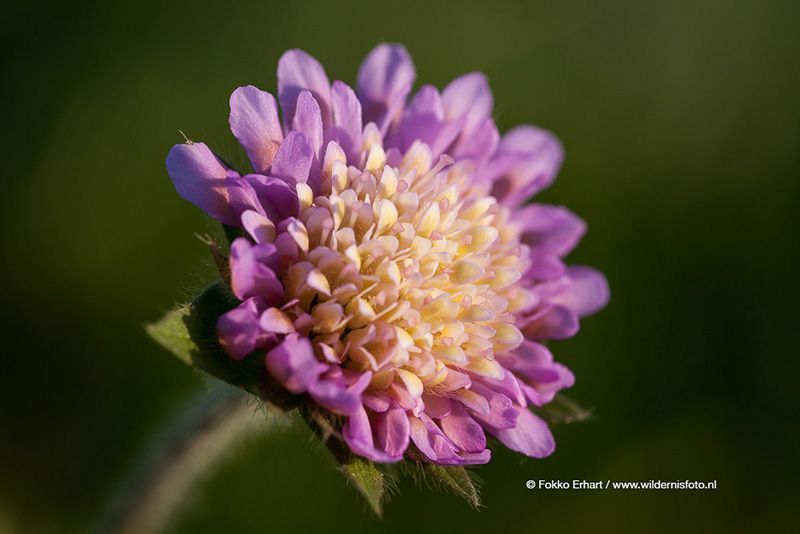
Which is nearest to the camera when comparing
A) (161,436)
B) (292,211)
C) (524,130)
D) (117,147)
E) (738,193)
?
(292,211)

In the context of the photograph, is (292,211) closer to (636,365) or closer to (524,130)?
(524,130)

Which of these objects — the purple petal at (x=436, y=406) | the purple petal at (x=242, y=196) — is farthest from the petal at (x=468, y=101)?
the purple petal at (x=436, y=406)

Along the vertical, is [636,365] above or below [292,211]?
above

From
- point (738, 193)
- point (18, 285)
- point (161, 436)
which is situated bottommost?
point (161, 436)

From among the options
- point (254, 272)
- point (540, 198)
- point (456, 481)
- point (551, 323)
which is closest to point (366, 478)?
point (456, 481)

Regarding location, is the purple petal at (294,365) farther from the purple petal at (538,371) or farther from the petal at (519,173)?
the petal at (519,173)

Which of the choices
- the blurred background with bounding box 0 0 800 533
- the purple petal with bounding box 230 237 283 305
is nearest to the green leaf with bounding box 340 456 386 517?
the purple petal with bounding box 230 237 283 305

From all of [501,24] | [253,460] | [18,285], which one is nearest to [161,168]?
[18,285]
